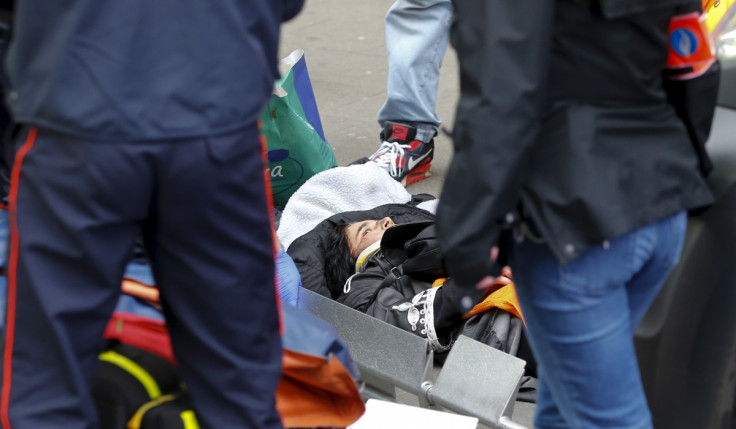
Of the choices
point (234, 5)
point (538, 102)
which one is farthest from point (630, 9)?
point (234, 5)

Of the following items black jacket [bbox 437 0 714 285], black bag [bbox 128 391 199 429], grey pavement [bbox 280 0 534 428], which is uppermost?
black jacket [bbox 437 0 714 285]

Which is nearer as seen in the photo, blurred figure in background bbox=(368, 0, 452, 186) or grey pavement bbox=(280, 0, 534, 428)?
→ blurred figure in background bbox=(368, 0, 452, 186)

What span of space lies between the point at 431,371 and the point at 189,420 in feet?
3.01

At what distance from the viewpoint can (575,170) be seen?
162 cm

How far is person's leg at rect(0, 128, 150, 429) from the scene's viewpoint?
1.61m

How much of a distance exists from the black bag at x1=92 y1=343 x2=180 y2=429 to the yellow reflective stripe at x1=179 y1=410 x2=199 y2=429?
0.11 m

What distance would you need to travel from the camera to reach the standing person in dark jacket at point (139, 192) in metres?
1.58

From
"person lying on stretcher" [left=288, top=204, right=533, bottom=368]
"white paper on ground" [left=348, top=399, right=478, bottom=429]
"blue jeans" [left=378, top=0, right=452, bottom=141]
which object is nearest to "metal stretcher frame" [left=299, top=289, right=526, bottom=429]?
"white paper on ground" [left=348, top=399, right=478, bottom=429]

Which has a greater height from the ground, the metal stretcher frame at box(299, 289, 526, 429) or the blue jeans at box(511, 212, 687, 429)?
the blue jeans at box(511, 212, 687, 429)

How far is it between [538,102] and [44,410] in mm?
995

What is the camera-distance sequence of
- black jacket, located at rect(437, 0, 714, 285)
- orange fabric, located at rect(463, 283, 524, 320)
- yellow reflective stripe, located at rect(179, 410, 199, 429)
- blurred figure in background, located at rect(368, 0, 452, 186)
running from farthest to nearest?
blurred figure in background, located at rect(368, 0, 452, 186)
orange fabric, located at rect(463, 283, 524, 320)
yellow reflective stripe, located at rect(179, 410, 199, 429)
black jacket, located at rect(437, 0, 714, 285)

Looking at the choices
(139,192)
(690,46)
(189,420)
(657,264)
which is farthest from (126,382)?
(690,46)

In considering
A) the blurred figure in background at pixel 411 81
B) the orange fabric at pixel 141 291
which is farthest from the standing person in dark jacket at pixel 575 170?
→ the blurred figure in background at pixel 411 81

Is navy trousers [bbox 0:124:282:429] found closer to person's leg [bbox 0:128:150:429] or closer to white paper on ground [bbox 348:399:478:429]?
person's leg [bbox 0:128:150:429]
